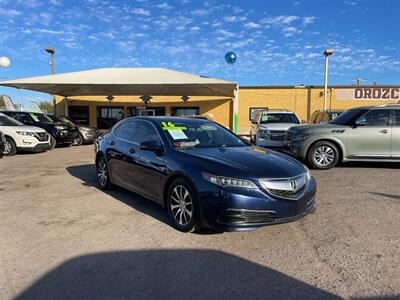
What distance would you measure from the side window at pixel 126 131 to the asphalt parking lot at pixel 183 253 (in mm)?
1109

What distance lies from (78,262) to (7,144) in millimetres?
11223

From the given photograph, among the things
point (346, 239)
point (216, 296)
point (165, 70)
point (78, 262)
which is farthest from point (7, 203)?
point (165, 70)

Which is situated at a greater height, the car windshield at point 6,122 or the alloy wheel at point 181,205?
the car windshield at point 6,122

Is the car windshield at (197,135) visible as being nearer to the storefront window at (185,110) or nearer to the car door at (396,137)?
the car door at (396,137)

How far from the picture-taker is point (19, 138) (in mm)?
13242

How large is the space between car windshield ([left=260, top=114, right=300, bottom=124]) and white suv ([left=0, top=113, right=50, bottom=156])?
29.3 ft

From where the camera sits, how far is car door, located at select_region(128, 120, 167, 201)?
4988 mm

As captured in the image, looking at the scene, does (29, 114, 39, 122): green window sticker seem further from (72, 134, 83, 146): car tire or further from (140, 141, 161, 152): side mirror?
(140, 141, 161, 152): side mirror

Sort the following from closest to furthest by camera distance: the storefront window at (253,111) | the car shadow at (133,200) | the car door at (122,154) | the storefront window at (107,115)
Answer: the car shadow at (133,200) < the car door at (122,154) < the storefront window at (253,111) < the storefront window at (107,115)

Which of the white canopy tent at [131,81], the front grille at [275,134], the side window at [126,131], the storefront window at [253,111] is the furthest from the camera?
the storefront window at [253,111]

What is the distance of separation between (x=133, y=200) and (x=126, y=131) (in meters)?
1.26

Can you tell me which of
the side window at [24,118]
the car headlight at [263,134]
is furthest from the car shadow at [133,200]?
the side window at [24,118]

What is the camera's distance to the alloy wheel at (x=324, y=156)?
9.23 meters

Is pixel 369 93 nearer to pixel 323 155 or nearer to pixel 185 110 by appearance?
pixel 185 110
